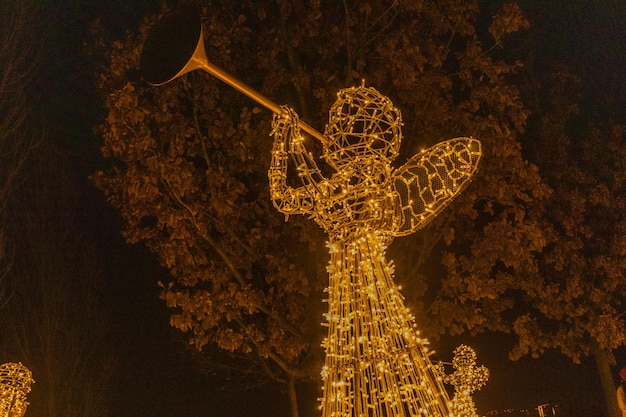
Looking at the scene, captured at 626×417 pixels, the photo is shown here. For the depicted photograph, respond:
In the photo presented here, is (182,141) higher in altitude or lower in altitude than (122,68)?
lower

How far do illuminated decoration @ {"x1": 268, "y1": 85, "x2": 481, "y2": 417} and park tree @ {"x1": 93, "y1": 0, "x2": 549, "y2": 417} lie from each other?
3.02 meters

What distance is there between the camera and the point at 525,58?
1062cm

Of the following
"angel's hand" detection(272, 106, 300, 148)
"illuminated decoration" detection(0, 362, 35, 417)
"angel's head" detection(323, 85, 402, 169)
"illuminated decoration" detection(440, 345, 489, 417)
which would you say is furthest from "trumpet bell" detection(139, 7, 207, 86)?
"illuminated decoration" detection(440, 345, 489, 417)

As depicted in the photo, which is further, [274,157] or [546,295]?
[546,295]

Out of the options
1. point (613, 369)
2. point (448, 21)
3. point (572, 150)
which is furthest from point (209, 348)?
point (613, 369)

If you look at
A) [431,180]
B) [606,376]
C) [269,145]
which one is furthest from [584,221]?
[431,180]

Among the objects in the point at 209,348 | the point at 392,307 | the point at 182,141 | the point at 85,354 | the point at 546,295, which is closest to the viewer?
the point at 392,307

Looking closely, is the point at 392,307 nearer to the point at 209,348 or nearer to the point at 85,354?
the point at 209,348

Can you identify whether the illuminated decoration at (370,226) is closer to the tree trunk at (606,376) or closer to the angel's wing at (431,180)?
the angel's wing at (431,180)

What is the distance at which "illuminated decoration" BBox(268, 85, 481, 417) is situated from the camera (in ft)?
12.0

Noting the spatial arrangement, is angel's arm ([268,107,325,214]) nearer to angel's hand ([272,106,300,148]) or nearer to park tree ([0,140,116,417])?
angel's hand ([272,106,300,148])

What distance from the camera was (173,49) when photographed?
334 centimetres

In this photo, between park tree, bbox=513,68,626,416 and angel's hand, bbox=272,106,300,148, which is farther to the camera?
park tree, bbox=513,68,626,416

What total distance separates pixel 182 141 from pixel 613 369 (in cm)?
1022
